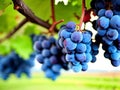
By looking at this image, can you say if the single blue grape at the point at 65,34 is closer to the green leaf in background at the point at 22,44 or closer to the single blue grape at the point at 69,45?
the single blue grape at the point at 69,45

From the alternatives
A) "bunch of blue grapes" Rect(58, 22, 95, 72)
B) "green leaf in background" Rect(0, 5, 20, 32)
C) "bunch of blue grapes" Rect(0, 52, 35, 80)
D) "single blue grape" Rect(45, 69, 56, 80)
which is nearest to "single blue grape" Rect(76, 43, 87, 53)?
"bunch of blue grapes" Rect(58, 22, 95, 72)

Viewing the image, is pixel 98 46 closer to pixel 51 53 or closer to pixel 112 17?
pixel 112 17

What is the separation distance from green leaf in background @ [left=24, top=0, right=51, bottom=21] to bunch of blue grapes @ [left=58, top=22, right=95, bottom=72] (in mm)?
250

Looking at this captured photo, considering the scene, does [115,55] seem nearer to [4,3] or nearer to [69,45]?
[69,45]

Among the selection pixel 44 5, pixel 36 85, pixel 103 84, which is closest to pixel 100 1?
pixel 44 5

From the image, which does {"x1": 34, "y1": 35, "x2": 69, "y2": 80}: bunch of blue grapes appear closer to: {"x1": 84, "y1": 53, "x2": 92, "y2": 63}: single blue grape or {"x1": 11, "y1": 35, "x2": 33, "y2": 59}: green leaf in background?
{"x1": 84, "y1": 53, "x2": 92, "y2": 63}: single blue grape

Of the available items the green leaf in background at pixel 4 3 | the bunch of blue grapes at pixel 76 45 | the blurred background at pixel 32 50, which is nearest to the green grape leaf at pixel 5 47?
the blurred background at pixel 32 50

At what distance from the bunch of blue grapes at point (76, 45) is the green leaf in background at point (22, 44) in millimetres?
Answer: 770

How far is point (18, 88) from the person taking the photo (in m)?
2.16

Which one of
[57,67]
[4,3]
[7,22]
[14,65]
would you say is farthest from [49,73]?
[14,65]

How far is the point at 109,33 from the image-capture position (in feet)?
1.98

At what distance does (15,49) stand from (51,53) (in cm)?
63

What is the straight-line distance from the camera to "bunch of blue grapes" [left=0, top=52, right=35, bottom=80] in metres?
1.38

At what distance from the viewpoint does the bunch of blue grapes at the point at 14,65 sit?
1.38 m
